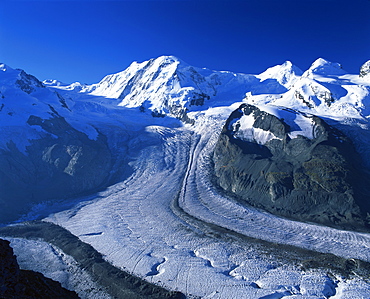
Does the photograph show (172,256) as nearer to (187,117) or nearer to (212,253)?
(212,253)

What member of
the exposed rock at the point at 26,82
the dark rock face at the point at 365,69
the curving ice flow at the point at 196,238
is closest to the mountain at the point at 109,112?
the exposed rock at the point at 26,82

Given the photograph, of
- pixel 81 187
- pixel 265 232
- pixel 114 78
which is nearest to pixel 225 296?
pixel 265 232

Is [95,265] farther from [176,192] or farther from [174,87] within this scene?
[174,87]

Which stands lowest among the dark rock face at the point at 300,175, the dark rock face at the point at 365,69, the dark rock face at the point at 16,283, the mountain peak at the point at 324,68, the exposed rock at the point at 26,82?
the dark rock face at the point at 16,283

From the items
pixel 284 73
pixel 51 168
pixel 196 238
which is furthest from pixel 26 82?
pixel 284 73

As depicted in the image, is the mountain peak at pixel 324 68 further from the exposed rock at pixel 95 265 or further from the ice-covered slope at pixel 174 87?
the exposed rock at pixel 95 265

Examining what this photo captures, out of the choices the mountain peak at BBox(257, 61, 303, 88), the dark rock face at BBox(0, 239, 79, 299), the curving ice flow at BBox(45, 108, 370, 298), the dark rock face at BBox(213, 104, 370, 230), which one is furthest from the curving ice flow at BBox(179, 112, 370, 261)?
the mountain peak at BBox(257, 61, 303, 88)

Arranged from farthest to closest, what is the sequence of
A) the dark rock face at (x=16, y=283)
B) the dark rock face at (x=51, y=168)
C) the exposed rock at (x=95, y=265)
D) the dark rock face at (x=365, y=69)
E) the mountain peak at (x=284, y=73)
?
the mountain peak at (x=284, y=73), the dark rock face at (x=365, y=69), the dark rock face at (x=51, y=168), the exposed rock at (x=95, y=265), the dark rock face at (x=16, y=283)
